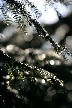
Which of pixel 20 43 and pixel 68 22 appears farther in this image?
pixel 68 22

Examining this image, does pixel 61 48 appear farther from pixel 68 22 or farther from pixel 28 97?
pixel 68 22

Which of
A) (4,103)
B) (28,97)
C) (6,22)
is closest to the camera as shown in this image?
(4,103)

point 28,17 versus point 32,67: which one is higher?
point 28,17

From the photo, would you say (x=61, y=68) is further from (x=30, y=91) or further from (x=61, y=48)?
(x=61, y=48)

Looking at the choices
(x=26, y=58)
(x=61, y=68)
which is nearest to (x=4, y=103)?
(x=26, y=58)

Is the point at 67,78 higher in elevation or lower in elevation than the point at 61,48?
higher

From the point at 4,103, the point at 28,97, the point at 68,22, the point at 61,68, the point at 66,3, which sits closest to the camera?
the point at 4,103

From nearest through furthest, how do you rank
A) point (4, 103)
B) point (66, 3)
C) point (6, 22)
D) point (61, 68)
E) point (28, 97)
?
1. point (4, 103)
2. point (6, 22)
3. point (66, 3)
4. point (28, 97)
5. point (61, 68)

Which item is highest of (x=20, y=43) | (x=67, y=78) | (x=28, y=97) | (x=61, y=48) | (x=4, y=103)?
(x=20, y=43)

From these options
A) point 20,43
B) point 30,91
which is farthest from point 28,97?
point 20,43
